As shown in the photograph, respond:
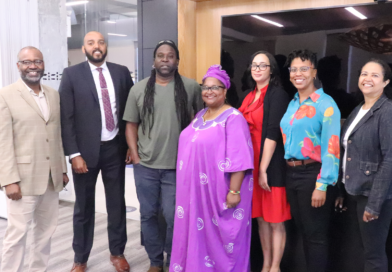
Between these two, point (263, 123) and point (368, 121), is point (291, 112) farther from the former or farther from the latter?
point (368, 121)

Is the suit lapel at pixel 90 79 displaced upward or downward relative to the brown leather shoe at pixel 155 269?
upward

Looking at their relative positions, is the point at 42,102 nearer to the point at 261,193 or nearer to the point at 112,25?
the point at 261,193

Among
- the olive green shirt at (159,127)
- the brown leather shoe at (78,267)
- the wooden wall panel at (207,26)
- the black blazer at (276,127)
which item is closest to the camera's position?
the black blazer at (276,127)

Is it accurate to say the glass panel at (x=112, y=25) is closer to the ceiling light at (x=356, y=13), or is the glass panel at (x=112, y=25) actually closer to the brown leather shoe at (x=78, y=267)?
the brown leather shoe at (x=78, y=267)

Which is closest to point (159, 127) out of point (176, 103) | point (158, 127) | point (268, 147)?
point (158, 127)

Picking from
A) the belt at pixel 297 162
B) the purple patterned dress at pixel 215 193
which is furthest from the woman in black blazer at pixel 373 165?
the purple patterned dress at pixel 215 193

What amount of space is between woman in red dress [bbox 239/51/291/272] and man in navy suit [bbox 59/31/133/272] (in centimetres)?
98

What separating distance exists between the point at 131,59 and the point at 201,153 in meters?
4.56

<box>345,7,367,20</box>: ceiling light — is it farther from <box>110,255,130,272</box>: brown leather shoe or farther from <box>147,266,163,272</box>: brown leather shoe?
<box>110,255,130,272</box>: brown leather shoe

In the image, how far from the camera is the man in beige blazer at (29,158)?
2.30m

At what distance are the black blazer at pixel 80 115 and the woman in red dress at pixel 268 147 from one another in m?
1.09

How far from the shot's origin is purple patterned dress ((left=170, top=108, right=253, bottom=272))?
2258mm

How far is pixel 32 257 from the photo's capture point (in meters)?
2.57

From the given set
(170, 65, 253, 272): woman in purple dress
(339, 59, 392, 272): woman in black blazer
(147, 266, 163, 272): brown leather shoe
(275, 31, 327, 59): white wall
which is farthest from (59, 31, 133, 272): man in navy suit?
(339, 59, 392, 272): woman in black blazer
